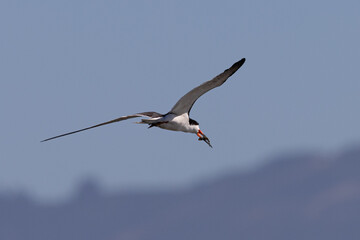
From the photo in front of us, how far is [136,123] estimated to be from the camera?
1329 inches

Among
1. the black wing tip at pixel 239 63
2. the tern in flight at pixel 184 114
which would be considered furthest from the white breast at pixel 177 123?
the black wing tip at pixel 239 63

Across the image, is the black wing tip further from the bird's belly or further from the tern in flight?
the bird's belly

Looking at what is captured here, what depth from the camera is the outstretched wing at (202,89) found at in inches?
1297

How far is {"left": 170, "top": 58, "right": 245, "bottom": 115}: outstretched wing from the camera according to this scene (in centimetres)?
3294

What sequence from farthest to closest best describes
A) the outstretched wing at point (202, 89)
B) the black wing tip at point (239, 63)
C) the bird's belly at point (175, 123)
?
the bird's belly at point (175, 123) → the black wing tip at point (239, 63) → the outstretched wing at point (202, 89)

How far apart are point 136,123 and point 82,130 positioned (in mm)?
3455

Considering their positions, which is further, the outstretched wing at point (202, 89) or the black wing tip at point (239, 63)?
the black wing tip at point (239, 63)

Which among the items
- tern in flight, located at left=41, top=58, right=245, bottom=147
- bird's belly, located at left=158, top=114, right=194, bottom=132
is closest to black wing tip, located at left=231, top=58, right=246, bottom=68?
tern in flight, located at left=41, top=58, right=245, bottom=147

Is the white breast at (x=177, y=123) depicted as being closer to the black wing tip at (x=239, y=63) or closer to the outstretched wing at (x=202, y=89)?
the outstretched wing at (x=202, y=89)

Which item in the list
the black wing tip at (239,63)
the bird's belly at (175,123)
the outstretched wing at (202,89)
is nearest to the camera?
the outstretched wing at (202,89)

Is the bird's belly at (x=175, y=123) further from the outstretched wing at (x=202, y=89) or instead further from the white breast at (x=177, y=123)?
the outstretched wing at (x=202, y=89)

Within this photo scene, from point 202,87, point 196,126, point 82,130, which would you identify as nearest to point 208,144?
point 196,126

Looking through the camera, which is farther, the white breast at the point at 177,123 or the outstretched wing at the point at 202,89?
the white breast at the point at 177,123

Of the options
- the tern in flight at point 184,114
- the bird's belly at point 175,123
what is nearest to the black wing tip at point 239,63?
the tern in flight at point 184,114
